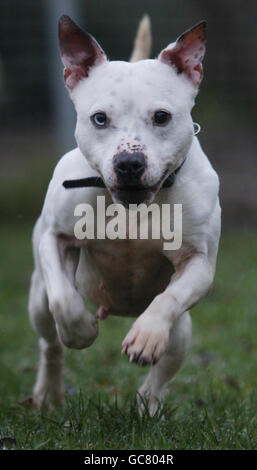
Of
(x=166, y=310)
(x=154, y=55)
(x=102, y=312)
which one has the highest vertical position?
(x=154, y=55)

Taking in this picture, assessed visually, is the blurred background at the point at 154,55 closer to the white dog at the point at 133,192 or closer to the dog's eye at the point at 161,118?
the white dog at the point at 133,192

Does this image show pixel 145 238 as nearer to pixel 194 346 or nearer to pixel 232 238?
pixel 194 346

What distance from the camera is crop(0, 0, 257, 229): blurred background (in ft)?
33.9

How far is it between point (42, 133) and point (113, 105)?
928 centimetres

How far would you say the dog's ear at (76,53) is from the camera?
11.7ft

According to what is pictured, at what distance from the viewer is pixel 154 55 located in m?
10.3

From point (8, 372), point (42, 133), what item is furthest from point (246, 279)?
point (42, 133)

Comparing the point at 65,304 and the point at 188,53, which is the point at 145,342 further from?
the point at 188,53

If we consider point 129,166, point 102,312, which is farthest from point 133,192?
point 102,312

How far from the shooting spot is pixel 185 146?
340 cm

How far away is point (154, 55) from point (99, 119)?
7.16 meters

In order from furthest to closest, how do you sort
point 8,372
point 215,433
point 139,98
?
point 8,372 → point 215,433 → point 139,98

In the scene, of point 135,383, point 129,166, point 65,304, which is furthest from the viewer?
point 135,383

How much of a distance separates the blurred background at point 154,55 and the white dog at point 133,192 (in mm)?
6158
